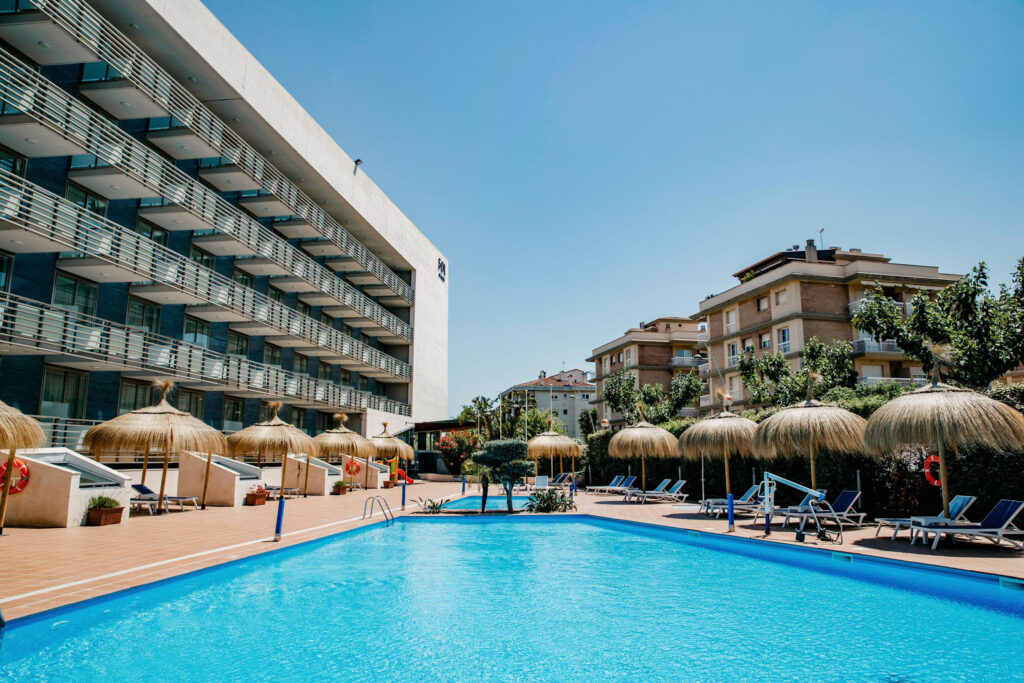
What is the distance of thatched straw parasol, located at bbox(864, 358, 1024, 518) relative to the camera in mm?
9898

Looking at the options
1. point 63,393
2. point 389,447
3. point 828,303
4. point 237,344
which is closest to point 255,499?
point 63,393

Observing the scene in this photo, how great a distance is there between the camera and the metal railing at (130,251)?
14.8 meters

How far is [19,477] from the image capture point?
39.5 feet

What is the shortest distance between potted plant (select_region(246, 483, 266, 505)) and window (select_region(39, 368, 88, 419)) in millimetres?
5384

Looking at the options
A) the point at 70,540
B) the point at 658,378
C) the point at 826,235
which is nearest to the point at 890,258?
the point at 826,235

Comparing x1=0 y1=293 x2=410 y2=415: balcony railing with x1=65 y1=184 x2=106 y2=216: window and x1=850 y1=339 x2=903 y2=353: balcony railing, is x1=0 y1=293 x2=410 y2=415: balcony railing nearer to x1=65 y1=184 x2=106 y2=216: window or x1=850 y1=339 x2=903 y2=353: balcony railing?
x1=65 y1=184 x2=106 y2=216: window

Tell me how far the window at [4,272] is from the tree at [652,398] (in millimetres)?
35117

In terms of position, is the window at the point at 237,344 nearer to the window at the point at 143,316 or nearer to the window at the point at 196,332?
the window at the point at 196,332

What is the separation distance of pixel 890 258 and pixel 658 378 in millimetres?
22230

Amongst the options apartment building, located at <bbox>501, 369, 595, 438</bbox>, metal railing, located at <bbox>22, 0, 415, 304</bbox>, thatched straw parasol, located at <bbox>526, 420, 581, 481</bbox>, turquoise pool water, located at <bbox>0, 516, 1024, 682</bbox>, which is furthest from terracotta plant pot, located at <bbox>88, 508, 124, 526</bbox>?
apartment building, located at <bbox>501, 369, 595, 438</bbox>

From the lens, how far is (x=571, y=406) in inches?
3420

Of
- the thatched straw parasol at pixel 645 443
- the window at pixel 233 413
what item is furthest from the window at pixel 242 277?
the thatched straw parasol at pixel 645 443

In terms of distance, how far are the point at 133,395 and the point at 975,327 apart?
85.3ft

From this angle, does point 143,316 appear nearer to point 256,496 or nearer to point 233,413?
point 233,413
